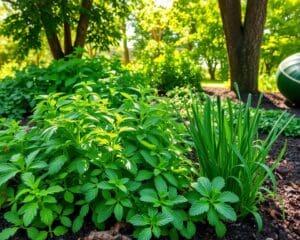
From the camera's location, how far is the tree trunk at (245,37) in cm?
760

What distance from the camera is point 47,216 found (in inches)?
81.0

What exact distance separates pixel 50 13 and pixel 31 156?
6.95m

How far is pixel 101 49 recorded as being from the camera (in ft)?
35.3

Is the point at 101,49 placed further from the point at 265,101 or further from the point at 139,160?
the point at 139,160

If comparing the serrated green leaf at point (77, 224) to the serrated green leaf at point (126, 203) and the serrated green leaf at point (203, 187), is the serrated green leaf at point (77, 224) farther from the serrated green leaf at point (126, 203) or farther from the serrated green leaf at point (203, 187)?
the serrated green leaf at point (203, 187)

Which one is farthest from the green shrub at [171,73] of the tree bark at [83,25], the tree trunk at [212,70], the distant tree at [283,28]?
the tree trunk at [212,70]

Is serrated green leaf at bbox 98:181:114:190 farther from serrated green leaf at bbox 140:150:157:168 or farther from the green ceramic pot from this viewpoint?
the green ceramic pot

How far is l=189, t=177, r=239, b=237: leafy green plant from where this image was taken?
6.64 ft

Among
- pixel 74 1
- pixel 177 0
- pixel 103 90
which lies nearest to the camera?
pixel 103 90

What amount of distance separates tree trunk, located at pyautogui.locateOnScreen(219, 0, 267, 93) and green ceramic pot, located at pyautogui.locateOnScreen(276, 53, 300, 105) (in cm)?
52

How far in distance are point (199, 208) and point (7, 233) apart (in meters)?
0.99

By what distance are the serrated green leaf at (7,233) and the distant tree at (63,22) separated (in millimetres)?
6852

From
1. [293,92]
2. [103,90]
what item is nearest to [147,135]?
[103,90]

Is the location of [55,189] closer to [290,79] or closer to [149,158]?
[149,158]
